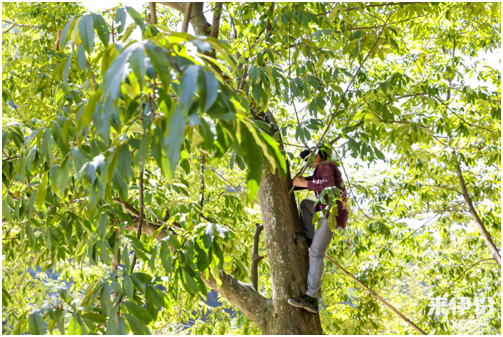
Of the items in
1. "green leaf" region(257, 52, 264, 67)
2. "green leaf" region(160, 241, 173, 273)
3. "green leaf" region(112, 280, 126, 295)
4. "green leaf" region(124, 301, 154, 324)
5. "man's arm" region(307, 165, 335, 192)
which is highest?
"green leaf" region(257, 52, 264, 67)

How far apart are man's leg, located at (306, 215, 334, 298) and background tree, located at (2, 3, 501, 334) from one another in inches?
3.0

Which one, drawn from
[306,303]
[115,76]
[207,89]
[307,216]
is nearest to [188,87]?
[207,89]

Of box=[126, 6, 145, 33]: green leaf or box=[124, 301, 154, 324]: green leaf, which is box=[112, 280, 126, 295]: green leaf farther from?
box=[126, 6, 145, 33]: green leaf

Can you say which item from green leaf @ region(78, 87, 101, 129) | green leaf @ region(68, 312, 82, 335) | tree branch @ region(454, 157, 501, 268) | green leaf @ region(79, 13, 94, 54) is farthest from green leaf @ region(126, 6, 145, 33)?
tree branch @ region(454, 157, 501, 268)

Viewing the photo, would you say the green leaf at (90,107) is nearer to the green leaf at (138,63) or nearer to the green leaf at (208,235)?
the green leaf at (138,63)

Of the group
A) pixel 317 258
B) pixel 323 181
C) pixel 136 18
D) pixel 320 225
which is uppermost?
pixel 136 18

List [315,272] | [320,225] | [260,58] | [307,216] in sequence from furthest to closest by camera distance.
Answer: [307,216] < [315,272] < [320,225] < [260,58]

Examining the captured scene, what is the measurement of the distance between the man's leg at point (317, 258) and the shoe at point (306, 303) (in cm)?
3

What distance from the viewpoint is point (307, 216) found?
2.72 meters

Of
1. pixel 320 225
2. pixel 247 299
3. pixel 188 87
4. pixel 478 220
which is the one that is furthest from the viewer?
pixel 478 220

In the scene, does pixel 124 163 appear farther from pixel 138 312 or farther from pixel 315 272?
pixel 315 272

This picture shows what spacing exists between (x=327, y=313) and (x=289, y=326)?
3168mm

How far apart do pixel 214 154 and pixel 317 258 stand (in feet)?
5.54

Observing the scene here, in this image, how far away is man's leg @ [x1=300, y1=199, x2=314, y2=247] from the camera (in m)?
2.68
